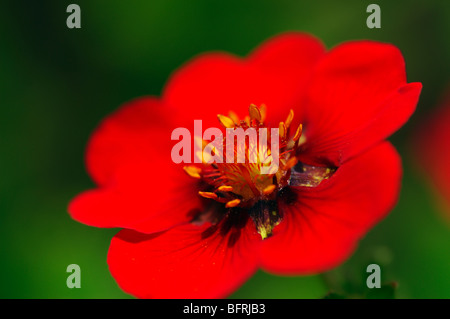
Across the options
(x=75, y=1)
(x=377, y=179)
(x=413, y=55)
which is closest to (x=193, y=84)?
(x=377, y=179)

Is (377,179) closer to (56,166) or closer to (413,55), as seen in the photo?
(413,55)

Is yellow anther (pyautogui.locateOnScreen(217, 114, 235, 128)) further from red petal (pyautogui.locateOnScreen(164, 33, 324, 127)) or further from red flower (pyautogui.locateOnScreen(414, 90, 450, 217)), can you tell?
red flower (pyautogui.locateOnScreen(414, 90, 450, 217))

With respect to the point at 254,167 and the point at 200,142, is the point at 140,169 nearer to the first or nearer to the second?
the point at 200,142

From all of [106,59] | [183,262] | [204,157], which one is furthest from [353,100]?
[106,59]

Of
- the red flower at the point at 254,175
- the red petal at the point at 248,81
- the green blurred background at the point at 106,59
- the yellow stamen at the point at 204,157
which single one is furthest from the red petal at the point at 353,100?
the green blurred background at the point at 106,59

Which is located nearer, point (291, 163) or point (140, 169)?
point (291, 163)
